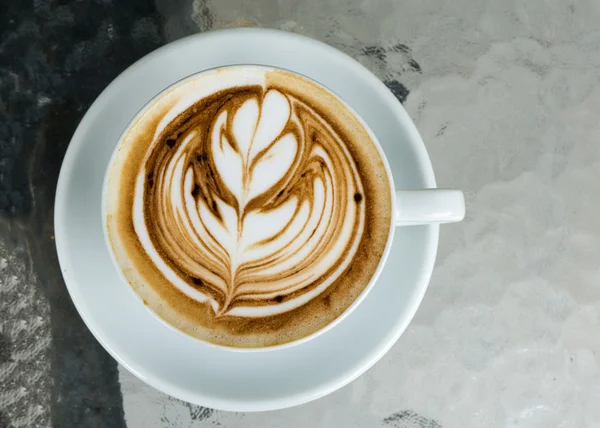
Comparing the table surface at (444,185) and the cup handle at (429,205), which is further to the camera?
the table surface at (444,185)

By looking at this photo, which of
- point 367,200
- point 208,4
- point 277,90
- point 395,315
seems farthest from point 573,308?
point 208,4

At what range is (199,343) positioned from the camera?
68cm

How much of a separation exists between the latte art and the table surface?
Result: 0.30 m

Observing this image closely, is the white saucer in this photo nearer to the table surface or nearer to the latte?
the latte

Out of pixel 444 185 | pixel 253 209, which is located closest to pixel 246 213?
pixel 253 209

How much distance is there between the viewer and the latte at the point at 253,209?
2.04 feet

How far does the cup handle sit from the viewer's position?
603mm

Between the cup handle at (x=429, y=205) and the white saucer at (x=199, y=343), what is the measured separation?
0.29ft

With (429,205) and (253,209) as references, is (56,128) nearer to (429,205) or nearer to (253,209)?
(253,209)

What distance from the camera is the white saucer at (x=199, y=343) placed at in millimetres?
683

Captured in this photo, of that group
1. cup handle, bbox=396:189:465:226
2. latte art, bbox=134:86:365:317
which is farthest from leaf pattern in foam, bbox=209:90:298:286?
cup handle, bbox=396:189:465:226

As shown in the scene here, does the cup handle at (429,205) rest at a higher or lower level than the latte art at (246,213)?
higher

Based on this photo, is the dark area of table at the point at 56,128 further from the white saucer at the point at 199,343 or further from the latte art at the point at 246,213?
the latte art at the point at 246,213

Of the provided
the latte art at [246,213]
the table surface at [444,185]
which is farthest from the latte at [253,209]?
the table surface at [444,185]
